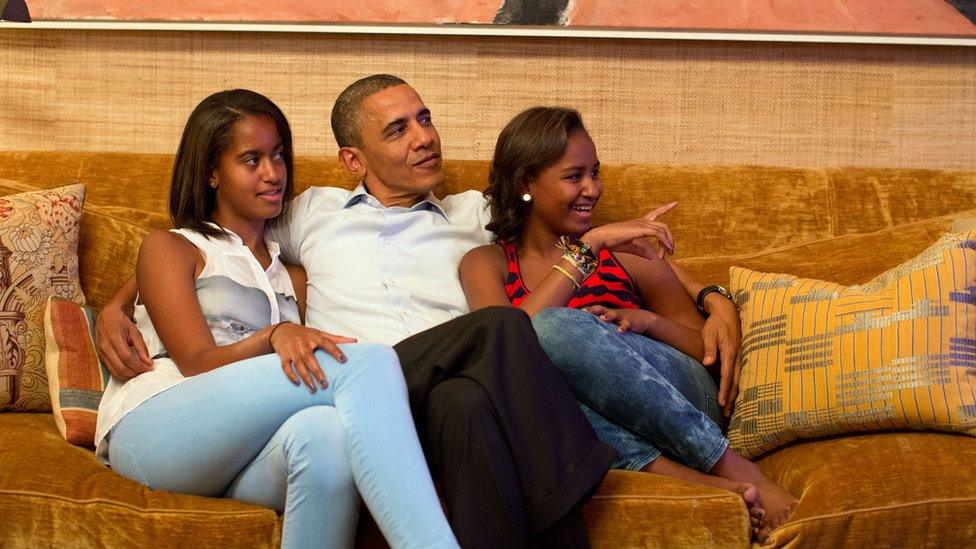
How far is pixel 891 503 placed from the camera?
164 cm

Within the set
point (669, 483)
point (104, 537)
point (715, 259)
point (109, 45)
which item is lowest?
point (104, 537)

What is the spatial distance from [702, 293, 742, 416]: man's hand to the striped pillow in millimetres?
1165

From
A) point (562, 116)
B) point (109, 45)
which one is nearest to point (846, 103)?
point (562, 116)

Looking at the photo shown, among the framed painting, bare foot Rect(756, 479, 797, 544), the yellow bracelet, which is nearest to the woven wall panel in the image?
the framed painting

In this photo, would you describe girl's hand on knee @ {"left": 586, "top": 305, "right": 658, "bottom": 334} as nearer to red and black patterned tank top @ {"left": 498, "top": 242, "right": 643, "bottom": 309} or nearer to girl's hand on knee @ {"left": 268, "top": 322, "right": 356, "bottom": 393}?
red and black patterned tank top @ {"left": 498, "top": 242, "right": 643, "bottom": 309}

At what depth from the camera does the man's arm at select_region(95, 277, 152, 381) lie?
6.48ft

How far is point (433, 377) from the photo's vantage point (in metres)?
1.81

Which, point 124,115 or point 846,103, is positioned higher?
point 846,103

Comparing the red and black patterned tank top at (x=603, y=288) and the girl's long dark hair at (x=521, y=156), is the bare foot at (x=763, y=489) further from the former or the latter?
the girl's long dark hair at (x=521, y=156)

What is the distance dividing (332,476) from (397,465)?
0.11m

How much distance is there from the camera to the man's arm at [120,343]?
1.97m

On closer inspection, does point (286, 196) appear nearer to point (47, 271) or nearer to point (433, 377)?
point (47, 271)

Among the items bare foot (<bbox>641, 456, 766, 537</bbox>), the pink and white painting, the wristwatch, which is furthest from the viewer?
the pink and white painting

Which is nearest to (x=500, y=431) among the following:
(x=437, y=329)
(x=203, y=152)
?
(x=437, y=329)
